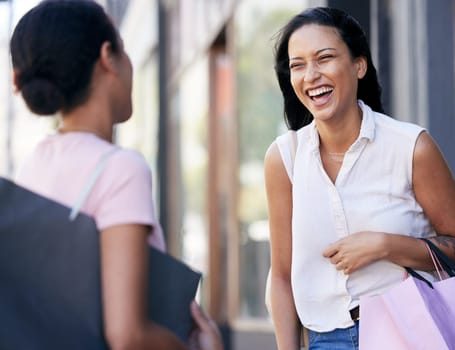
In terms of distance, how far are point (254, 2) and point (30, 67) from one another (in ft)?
25.4

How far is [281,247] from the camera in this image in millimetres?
3547

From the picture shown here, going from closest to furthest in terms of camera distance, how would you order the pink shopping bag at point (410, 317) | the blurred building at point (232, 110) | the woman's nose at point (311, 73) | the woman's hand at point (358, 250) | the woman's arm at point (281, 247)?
the pink shopping bag at point (410, 317), the woman's hand at point (358, 250), the woman's nose at point (311, 73), the woman's arm at point (281, 247), the blurred building at point (232, 110)

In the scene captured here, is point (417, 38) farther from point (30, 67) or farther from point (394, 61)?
point (30, 67)

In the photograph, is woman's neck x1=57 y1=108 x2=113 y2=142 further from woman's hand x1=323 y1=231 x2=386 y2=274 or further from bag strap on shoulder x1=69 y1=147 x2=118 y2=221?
woman's hand x1=323 y1=231 x2=386 y2=274

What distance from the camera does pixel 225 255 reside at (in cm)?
1234

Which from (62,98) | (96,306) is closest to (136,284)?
(96,306)

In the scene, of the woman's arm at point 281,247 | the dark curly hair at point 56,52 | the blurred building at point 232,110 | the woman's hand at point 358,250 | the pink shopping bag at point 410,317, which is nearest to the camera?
the dark curly hair at point 56,52

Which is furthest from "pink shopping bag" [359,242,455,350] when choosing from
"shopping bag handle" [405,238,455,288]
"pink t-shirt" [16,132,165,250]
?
"pink t-shirt" [16,132,165,250]

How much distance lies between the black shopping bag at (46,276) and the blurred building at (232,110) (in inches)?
101

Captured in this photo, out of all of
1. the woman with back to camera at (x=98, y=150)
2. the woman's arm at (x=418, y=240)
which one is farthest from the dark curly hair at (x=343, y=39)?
the woman with back to camera at (x=98, y=150)

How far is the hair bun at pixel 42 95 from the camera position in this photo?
93.0 inches

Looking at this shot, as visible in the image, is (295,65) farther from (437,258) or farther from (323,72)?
(437,258)

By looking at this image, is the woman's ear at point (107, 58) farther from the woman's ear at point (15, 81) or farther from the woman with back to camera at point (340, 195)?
the woman with back to camera at point (340, 195)

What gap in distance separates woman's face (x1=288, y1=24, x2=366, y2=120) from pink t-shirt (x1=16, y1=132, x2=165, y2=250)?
1151 millimetres
